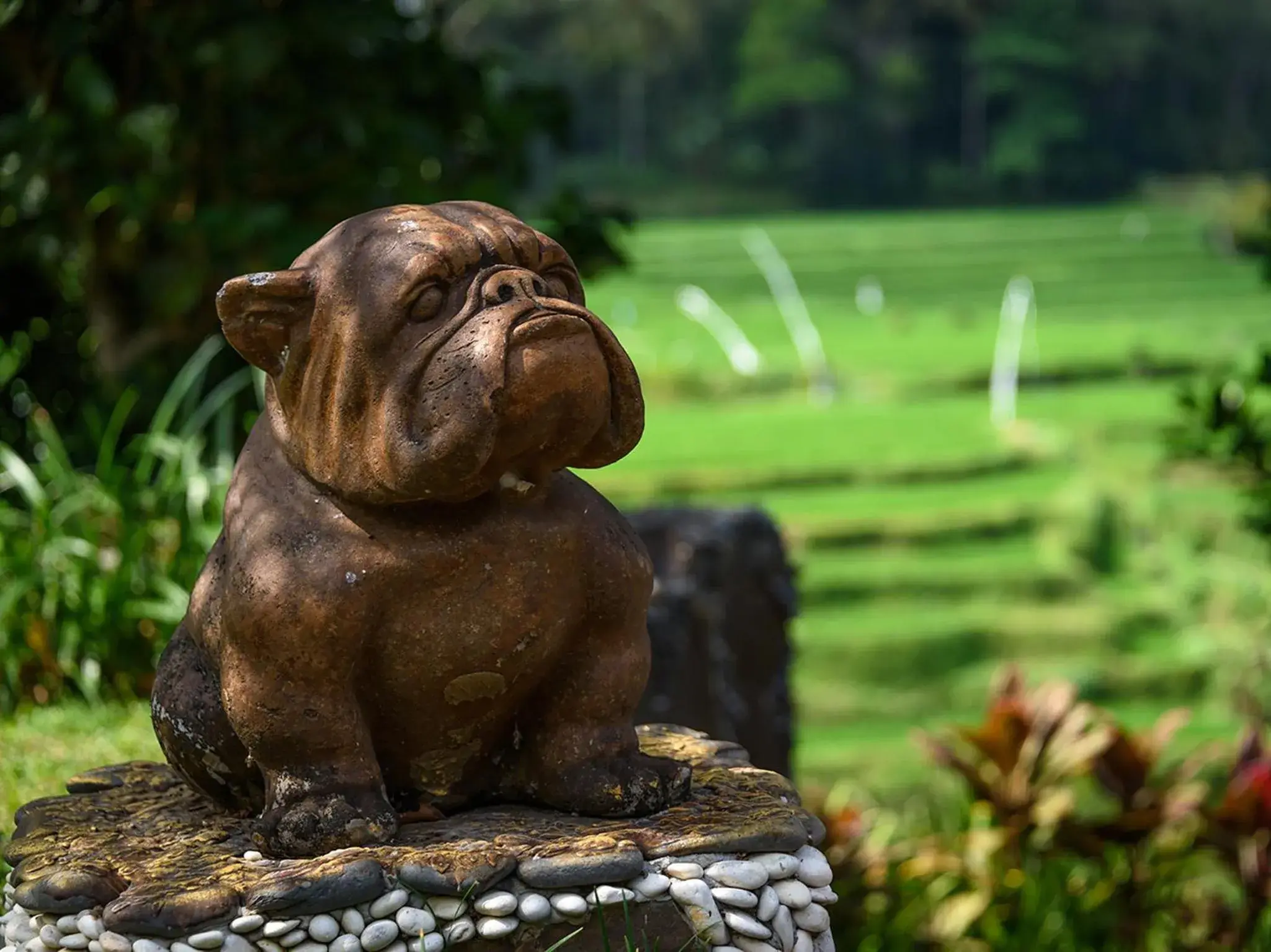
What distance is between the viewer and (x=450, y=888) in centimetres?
183

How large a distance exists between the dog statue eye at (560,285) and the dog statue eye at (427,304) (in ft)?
0.45

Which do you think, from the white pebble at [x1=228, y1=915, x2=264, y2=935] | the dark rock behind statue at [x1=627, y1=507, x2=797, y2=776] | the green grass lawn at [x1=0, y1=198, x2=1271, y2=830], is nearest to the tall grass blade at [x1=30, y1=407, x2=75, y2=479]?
the dark rock behind statue at [x1=627, y1=507, x2=797, y2=776]

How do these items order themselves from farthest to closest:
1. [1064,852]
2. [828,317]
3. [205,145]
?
[828,317]
[205,145]
[1064,852]

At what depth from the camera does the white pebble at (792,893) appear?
6.42ft

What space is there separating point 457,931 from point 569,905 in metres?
0.13

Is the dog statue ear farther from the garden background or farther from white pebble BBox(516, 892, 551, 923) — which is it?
the garden background

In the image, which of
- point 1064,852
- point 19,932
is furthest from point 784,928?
point 1064,852

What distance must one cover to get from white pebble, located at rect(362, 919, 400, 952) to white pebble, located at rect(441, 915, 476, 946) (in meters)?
0.06

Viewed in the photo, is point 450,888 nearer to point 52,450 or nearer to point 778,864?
point 778,864

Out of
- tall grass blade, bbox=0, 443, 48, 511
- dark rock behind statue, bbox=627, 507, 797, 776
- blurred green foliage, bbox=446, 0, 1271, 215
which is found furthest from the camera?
blurred green foliage, bbox=446, 0, 1271, 215

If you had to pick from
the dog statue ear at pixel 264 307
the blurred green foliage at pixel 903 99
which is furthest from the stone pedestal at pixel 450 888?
the blurred green foliage at pixel 903 99

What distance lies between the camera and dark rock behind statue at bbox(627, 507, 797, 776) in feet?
12.5

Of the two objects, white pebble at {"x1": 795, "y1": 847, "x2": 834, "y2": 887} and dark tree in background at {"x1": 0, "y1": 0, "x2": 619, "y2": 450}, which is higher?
dark tree in background at {"x1": 0, "y1": 0, "x2": 619, "y2": 450}

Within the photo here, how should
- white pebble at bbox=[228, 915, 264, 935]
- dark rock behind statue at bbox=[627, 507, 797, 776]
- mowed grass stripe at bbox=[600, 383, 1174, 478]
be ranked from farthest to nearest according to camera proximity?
mowed grass stripe at bbox=[600, 383, 1174, 478] → dark rock behind statue at bbox=[627, 507, 797, 776] → white pebble at bbox=[228, 915, 264, 935]
